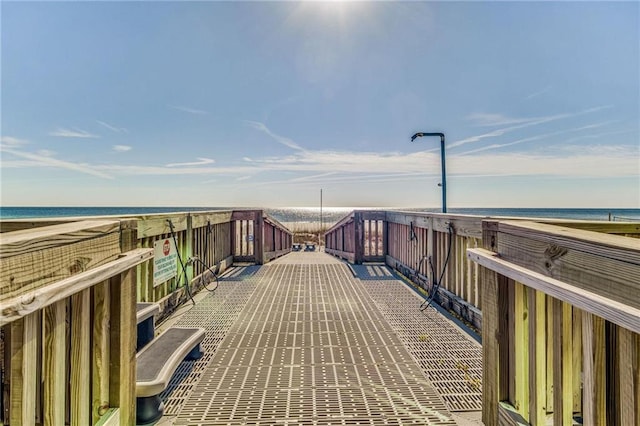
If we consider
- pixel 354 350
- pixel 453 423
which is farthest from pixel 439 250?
pixel 453 423

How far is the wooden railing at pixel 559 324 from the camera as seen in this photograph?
97cm

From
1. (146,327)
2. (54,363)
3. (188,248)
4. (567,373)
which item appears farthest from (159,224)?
(567,373)

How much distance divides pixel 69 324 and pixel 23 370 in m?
0.31

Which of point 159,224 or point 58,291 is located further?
point 159,224

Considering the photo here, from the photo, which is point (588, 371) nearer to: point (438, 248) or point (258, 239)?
point (438, 248)

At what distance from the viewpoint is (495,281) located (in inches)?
69.1

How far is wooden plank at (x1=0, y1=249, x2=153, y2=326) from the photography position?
2.95 feet

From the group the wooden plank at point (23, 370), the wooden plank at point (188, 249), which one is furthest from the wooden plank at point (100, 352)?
the wooden plank at point (188, 249)

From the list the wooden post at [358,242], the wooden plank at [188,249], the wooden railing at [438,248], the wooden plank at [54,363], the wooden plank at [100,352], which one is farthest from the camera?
the wooden post at [358,242]

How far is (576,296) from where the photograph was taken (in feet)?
3.61

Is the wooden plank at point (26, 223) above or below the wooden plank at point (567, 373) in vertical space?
above

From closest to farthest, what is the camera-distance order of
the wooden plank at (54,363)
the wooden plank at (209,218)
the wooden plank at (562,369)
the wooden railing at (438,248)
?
1. the wooden plank at (54,363)
2. the wooden plank at (562,369)
3. the wooden railing at (438,248)
4. the wooden plank at (209,218)

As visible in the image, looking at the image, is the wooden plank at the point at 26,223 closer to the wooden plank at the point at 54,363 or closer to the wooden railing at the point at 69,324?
the wooden railing at the point at 69,324

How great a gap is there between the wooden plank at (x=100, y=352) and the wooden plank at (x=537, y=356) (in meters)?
1.98
